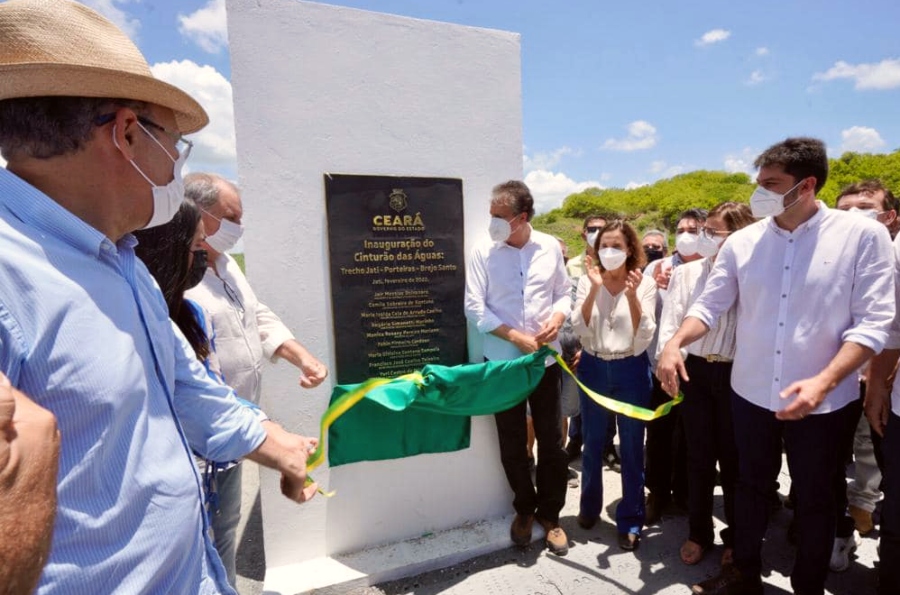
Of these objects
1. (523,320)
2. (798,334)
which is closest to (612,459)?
(523,320)

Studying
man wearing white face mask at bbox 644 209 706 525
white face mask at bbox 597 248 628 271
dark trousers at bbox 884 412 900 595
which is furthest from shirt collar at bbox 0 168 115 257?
man wearing white face mask at bbox 644 209 706 525

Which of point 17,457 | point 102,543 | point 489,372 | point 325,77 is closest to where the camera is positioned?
point 17,457

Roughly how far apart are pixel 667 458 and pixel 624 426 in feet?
2.26

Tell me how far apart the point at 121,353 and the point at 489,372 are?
2.34m

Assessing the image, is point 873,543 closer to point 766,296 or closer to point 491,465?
point 766,296

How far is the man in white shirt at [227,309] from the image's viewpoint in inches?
87.6

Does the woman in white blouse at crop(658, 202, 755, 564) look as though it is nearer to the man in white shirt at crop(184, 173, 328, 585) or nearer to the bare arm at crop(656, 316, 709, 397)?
the bare arm at crop(656, 316, 709, 397)

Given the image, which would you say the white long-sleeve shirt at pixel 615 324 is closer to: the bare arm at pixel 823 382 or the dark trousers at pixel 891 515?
the bare arm at pixel 823 382

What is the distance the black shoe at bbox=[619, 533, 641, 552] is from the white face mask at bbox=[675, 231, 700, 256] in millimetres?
2053

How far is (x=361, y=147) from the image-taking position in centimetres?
290

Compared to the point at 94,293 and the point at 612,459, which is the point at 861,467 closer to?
the point at 612,459

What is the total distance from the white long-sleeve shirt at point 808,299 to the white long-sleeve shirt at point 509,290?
1.14 meters

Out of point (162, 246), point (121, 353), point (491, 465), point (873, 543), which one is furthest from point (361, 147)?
point (873, 543)

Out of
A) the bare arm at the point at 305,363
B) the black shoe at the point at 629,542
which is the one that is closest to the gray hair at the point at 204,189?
the bare arm at the point at 305,363
